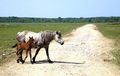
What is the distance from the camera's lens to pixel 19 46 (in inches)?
389

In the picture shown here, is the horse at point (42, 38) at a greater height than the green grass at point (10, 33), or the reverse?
the horse at point (42, 38)

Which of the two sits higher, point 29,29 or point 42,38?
point 42,38

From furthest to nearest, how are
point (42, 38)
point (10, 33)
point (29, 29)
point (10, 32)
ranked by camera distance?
1. point (29, 29)
2. point (10, 32)
3. point (10, 33)
4. point (42, 38)

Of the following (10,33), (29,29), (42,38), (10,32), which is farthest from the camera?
(29,29)

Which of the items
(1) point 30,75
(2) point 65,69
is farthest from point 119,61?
(1) point 30,75

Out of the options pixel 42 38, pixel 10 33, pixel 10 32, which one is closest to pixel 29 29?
pixel 10 32

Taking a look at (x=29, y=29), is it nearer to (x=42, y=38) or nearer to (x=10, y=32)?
(x=10, y=32)

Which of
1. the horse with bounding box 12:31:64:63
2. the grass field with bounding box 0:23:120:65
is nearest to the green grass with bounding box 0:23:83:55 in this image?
the grass field with bounding box 0:23:120:65

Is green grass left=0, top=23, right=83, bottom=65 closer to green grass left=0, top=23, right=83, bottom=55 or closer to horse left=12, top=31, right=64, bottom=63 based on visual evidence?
green grass left=0, top=23, right=83, bottom=55

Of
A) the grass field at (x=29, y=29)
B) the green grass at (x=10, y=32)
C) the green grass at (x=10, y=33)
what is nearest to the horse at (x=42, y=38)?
the green grass at (x=10, y=33)

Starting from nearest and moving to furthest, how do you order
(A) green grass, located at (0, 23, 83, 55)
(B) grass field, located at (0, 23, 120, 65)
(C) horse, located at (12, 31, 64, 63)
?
1. (C) horse, located at (12, 31, 64, 63)
2. (B) grass field, located at (0, 23, 120, 65)
3. (A) green grass, located at (0, 23, 83, 55)

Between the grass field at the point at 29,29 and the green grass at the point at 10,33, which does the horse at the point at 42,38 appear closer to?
the green grass at the point at 10,33

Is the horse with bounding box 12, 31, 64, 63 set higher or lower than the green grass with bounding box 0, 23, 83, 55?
higher

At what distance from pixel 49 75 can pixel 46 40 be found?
2811 mm
